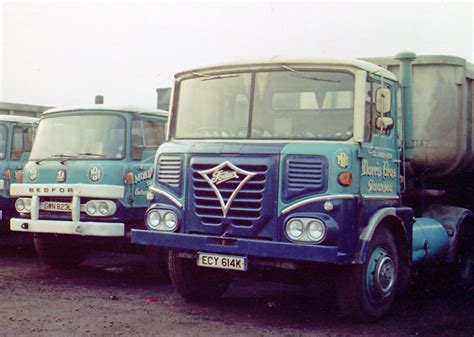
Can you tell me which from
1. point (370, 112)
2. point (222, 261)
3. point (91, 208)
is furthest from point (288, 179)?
point (91, 208)

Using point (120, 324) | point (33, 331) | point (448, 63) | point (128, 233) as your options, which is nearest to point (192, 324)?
point (120, 324)

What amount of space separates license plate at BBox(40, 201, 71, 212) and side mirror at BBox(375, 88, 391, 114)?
4084 millimetres

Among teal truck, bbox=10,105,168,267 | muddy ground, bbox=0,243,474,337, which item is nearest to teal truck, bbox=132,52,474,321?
muddy ground, bbox=0,243,474,337

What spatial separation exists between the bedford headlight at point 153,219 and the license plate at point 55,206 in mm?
2082

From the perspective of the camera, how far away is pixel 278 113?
7191 millimetres

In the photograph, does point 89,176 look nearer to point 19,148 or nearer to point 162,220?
point 162,220

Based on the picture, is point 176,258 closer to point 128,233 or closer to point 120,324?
point 120,324

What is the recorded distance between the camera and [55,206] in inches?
366

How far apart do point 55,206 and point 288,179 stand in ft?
12.2

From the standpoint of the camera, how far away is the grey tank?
8.92 metres

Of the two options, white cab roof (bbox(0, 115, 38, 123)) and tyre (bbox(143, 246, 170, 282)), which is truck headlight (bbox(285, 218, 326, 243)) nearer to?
tyre (bbox(143, 246, 170, 282))

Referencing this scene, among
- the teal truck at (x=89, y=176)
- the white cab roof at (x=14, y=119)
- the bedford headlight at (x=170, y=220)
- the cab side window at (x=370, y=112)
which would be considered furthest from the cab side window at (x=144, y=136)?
the cab side window at (x=370, y=112)

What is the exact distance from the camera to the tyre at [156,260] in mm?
9273

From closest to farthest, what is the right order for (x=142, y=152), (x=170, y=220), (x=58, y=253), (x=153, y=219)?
(x=170, y=220)
(x=153, y=219)
(x=142, y=152)
(x=58, y=253)
